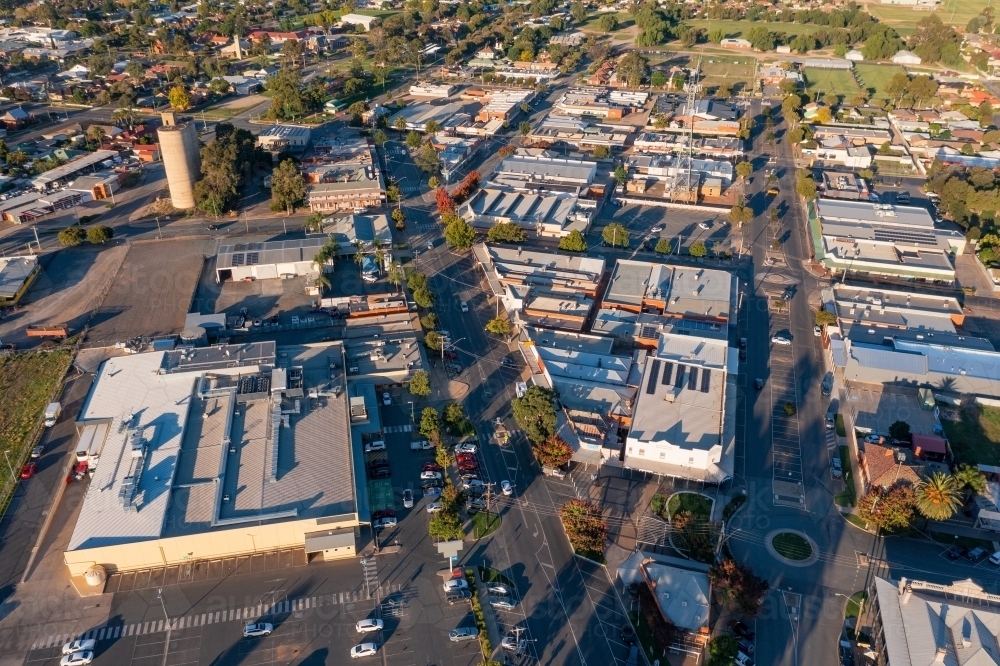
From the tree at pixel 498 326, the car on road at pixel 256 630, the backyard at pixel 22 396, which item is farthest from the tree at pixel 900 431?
the backyard at pixel 22 396

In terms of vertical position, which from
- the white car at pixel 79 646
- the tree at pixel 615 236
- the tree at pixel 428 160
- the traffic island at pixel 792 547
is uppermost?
the tree at pixel 428 160

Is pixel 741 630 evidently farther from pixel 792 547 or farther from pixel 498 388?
pixel 498 388

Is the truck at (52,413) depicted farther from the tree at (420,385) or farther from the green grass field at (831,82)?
the green grass field at (831,82)

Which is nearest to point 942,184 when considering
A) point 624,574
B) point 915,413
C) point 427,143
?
point 915,413

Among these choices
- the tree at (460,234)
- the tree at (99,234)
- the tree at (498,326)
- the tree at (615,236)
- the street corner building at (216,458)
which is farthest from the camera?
the tree at (615,236)

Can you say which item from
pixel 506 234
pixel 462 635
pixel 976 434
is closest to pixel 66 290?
pixel 506 234

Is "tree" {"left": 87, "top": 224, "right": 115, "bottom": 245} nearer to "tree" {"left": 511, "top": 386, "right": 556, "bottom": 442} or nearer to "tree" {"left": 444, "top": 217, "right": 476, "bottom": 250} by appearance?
"tree" {"left": 444, "top": 217, "right": 476, "bottom": 250}

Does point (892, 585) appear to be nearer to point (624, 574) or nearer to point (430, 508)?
point (624, 574)

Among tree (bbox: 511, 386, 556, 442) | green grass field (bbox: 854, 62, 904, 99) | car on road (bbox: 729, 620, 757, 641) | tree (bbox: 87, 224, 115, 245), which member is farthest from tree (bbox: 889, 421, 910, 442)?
green grass field (bbox: 854, 62, 904, 99)
